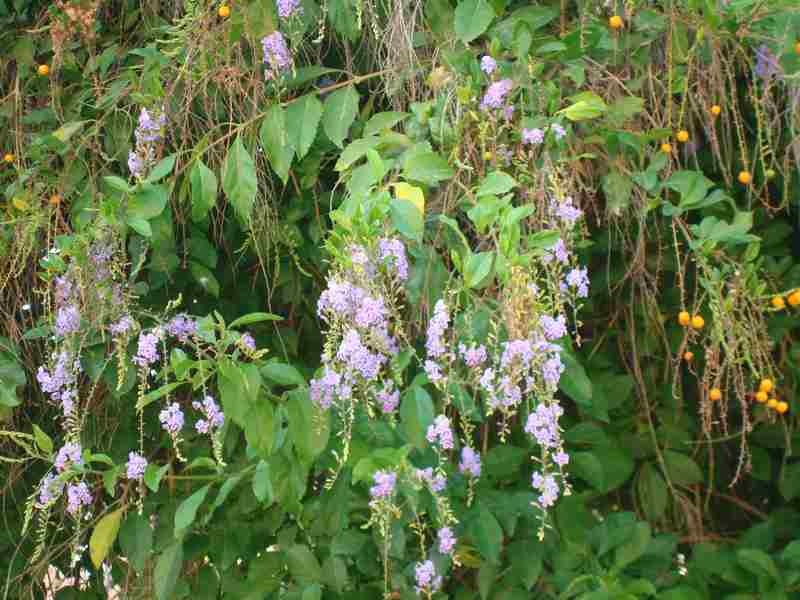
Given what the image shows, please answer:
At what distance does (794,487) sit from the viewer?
2236 millimetres

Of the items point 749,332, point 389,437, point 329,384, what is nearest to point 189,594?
point 389,437

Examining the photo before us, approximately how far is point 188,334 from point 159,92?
1.20 feet

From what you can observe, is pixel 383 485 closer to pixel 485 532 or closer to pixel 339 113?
pixel 485 532

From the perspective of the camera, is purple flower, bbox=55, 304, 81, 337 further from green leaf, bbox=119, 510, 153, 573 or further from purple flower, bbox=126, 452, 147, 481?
green leaf, bbox=119, 510, 153, 573

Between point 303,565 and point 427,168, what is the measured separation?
0.72 m

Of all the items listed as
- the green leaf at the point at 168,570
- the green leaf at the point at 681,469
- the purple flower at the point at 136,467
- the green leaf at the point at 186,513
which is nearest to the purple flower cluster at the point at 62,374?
the purple flower at the point at 136,467

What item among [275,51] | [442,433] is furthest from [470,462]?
[275,51]

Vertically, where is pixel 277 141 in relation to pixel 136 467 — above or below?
above

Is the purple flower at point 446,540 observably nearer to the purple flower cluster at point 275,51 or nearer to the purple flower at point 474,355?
the purple flower at point 474,355

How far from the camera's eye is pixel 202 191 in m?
1.70

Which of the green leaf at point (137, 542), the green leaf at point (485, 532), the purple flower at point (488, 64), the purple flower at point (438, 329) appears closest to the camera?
the purple flower at point (438, 329)

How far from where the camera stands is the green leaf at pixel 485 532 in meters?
1.82

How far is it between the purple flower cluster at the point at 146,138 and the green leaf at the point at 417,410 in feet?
1.84

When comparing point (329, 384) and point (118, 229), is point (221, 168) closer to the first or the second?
point (118, 229)
